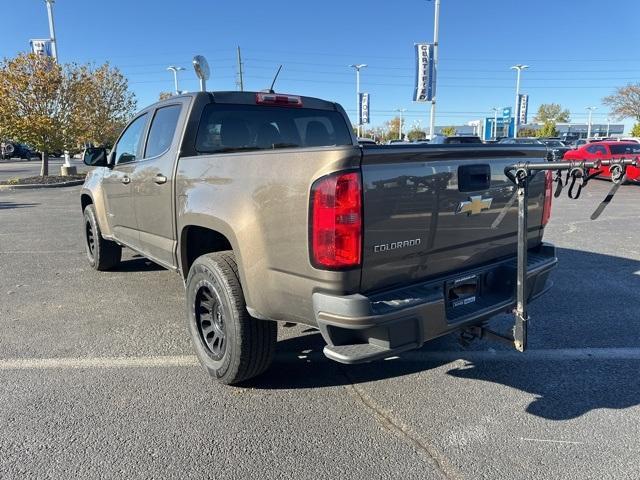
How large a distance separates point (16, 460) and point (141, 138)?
2948 mm

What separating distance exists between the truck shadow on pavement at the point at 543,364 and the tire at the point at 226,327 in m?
0.29

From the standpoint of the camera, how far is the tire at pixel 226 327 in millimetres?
2928

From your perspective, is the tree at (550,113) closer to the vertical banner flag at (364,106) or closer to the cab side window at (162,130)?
the vertical banner flag at (364,106)

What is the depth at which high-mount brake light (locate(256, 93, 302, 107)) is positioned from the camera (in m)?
4.14

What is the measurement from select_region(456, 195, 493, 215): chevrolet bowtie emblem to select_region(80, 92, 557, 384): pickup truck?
1 cm

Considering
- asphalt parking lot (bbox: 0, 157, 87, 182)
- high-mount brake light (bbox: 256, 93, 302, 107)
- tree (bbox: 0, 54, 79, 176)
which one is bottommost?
asphalt parking lot (bbox: 0, 157, 87, 182)

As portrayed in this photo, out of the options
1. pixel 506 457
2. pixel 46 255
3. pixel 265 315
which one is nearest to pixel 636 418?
pixel 506 457

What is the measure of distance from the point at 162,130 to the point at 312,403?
2622mm

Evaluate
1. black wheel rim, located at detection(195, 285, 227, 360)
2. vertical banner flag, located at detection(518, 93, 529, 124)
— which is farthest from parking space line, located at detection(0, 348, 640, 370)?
vertical banner flag, located at detection(518, 93, 529, 124)

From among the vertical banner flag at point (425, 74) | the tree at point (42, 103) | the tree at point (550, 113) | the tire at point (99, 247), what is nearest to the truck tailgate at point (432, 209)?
the tire at point (99, 247)

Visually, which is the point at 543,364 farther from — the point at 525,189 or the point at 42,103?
the point at 42,103

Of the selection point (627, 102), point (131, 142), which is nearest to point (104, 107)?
point (131, 142)

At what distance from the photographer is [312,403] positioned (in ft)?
9.86

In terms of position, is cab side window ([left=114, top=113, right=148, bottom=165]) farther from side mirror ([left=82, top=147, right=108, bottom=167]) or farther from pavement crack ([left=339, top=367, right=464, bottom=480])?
pavement crack ([left=339, top=367, right=464, bottom=480])
